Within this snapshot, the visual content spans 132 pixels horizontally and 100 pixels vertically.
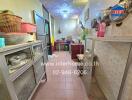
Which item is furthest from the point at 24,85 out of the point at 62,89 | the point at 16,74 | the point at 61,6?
the point at 61,6

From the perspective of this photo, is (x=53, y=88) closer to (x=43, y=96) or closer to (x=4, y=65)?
(x=43, y=96)

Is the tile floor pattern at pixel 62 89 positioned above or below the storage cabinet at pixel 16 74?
below

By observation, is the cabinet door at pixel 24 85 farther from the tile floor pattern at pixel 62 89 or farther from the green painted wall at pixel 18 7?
the green painted wall at pixel 18 7

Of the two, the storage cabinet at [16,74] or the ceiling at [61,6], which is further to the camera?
the ceiling at [61,6]

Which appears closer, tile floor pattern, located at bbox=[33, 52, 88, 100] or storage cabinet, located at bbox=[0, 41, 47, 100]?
storage cabinet, located at bbox=[0, 41, 47, 100]

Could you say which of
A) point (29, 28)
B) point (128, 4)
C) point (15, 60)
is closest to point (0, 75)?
point (15, 60)

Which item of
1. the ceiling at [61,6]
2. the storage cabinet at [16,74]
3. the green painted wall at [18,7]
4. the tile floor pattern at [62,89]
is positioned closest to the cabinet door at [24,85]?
the storage cabinet at [16,74]

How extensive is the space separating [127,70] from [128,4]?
2.24ft

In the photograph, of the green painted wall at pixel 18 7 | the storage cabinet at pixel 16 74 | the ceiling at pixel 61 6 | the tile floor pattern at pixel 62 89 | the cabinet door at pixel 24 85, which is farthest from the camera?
the ceiling at pixel 61 6

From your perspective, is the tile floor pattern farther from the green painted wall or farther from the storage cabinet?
the green painted wall

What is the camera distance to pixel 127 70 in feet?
3.03

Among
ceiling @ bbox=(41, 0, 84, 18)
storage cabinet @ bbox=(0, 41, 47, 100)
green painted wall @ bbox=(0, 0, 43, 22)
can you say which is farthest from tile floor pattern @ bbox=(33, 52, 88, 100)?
ceiling @ bbox=(41, 0, 84, 18)

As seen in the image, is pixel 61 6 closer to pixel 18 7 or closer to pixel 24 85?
pixel 18 7

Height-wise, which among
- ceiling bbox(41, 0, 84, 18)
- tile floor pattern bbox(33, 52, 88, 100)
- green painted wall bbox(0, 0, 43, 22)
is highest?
ceiling bbox(41, 0, 84, 18)
